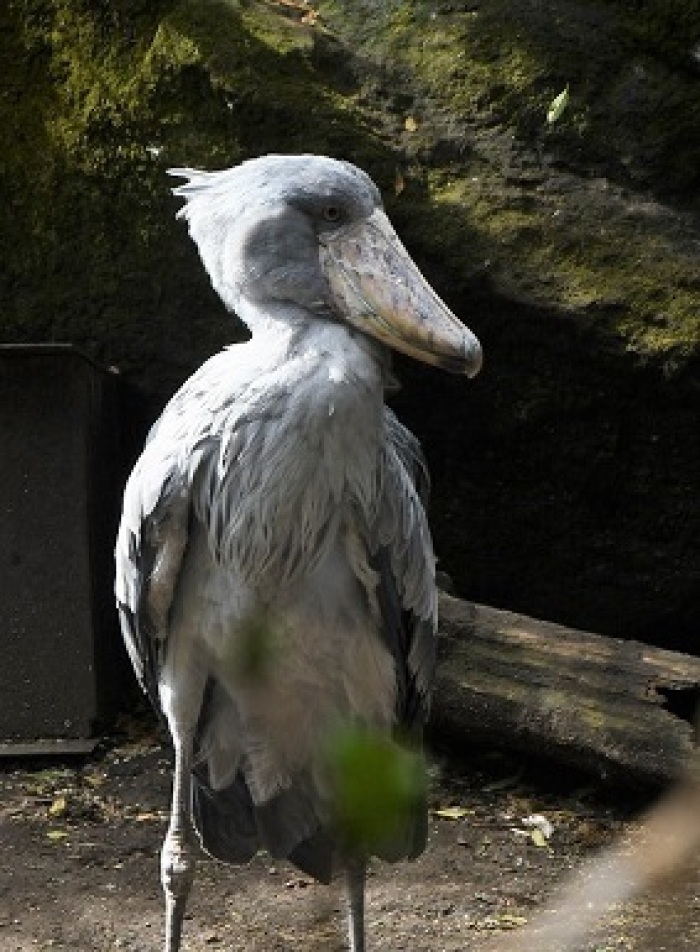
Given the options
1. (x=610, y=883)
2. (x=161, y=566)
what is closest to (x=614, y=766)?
(x=161, y=566)

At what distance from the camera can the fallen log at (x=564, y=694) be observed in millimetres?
3672

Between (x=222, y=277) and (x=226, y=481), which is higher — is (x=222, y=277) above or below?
Result: above

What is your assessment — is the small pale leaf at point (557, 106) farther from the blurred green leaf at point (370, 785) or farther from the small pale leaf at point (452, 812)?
the blurred green leaf at point (370, 785)

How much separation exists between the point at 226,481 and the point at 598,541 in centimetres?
226

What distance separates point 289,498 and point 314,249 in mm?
406

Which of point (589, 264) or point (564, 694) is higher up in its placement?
point (589, 264)

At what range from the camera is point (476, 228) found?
4348mm

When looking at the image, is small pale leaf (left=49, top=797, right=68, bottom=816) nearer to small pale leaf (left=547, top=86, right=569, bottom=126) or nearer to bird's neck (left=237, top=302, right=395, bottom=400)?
bird's neck (left=237, top=302, right=395, bottom=400)

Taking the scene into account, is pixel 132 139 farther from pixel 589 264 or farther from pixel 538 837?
pixel 538 837

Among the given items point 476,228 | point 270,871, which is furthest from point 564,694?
point 476,228

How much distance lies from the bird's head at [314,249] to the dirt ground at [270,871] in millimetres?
1101

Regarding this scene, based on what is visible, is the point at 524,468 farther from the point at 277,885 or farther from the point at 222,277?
the point at 222,277

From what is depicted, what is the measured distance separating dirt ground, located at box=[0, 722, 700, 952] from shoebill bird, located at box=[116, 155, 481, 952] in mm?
450

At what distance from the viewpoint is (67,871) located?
357cm
